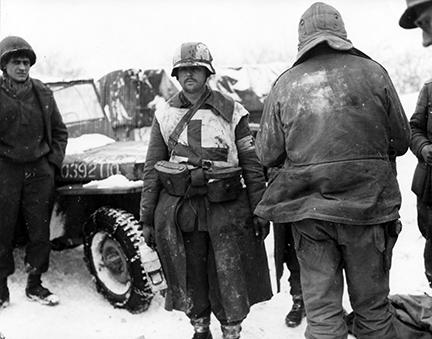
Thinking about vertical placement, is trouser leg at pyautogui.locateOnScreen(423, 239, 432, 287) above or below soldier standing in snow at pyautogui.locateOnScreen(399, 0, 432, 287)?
below

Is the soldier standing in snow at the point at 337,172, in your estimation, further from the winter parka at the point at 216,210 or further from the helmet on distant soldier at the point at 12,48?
the helmet on distant soldier at the point at 12,48

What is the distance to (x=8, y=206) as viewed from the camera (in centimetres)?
465

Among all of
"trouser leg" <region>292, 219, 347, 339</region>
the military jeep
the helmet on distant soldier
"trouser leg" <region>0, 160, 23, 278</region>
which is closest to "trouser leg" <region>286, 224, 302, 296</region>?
the military jeep

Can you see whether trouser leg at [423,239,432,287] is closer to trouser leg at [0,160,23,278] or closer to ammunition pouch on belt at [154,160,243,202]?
ammunition pouch on belt at [154,160,243,202]

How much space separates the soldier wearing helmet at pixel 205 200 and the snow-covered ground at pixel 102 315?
0.54 metres

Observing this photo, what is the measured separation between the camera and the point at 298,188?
9.98 ft

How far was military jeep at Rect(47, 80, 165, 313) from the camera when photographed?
447 cm

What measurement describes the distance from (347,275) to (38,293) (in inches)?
104

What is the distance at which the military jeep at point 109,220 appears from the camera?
4469mm

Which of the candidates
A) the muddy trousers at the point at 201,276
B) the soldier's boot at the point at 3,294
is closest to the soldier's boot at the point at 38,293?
the soldier's boot at the point at 3,294

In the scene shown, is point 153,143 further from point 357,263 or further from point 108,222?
point 357,263

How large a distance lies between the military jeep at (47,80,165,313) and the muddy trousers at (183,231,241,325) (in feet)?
1.85

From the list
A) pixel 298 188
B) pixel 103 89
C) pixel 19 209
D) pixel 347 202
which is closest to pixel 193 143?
pixel 298 188

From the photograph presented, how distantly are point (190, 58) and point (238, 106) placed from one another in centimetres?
41
